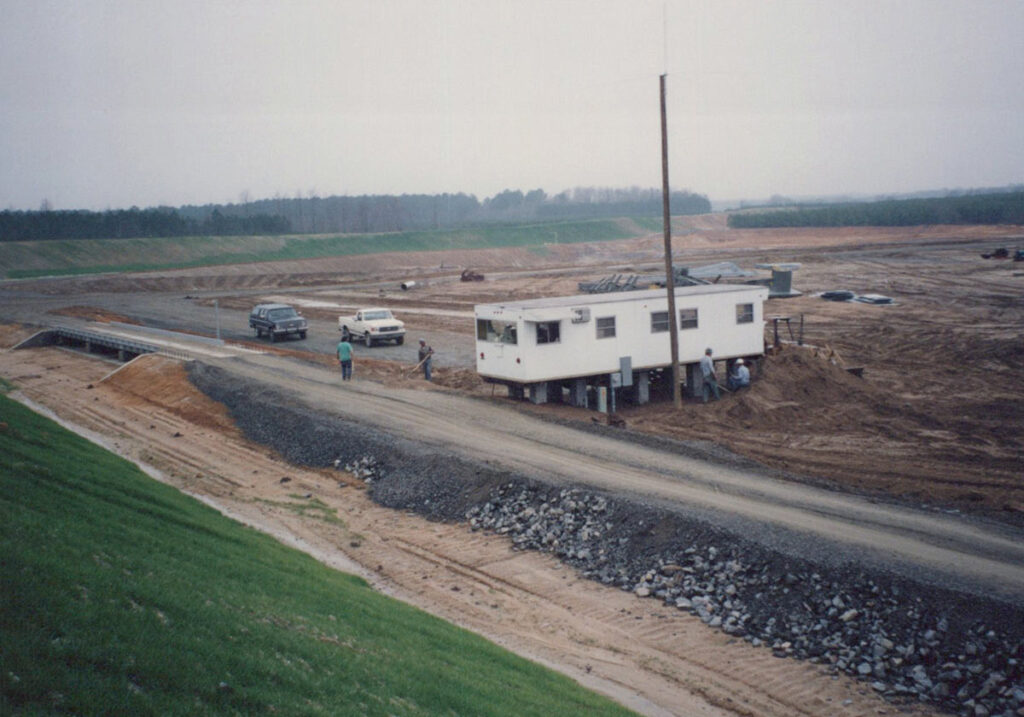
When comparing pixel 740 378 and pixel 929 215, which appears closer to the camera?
pixel 740 378

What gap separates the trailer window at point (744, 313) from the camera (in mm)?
29719

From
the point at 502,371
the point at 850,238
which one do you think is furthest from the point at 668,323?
the point at 850,238

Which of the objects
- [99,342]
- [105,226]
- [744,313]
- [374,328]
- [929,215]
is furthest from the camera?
[929,215]

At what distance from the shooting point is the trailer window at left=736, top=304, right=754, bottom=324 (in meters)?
29.7

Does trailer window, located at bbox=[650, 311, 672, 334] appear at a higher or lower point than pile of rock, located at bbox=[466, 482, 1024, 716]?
higher

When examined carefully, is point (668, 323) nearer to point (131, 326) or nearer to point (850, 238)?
point (131, 326)

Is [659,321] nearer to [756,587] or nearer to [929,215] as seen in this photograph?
[756,587]

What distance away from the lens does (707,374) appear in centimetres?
2802

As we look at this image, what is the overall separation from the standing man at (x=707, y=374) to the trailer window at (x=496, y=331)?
21.2 ft

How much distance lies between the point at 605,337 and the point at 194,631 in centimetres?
2008

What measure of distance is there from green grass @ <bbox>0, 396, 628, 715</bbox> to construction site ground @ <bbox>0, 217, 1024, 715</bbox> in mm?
2291

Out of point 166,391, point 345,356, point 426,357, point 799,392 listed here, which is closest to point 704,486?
point 799,392

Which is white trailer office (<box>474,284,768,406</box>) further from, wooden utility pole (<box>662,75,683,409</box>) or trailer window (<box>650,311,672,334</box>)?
wooden utility pole (<box>662,75,683,409</box>)

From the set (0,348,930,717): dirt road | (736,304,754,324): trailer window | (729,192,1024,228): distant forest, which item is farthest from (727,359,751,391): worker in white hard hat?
(729,192,1024,228): distant forest
